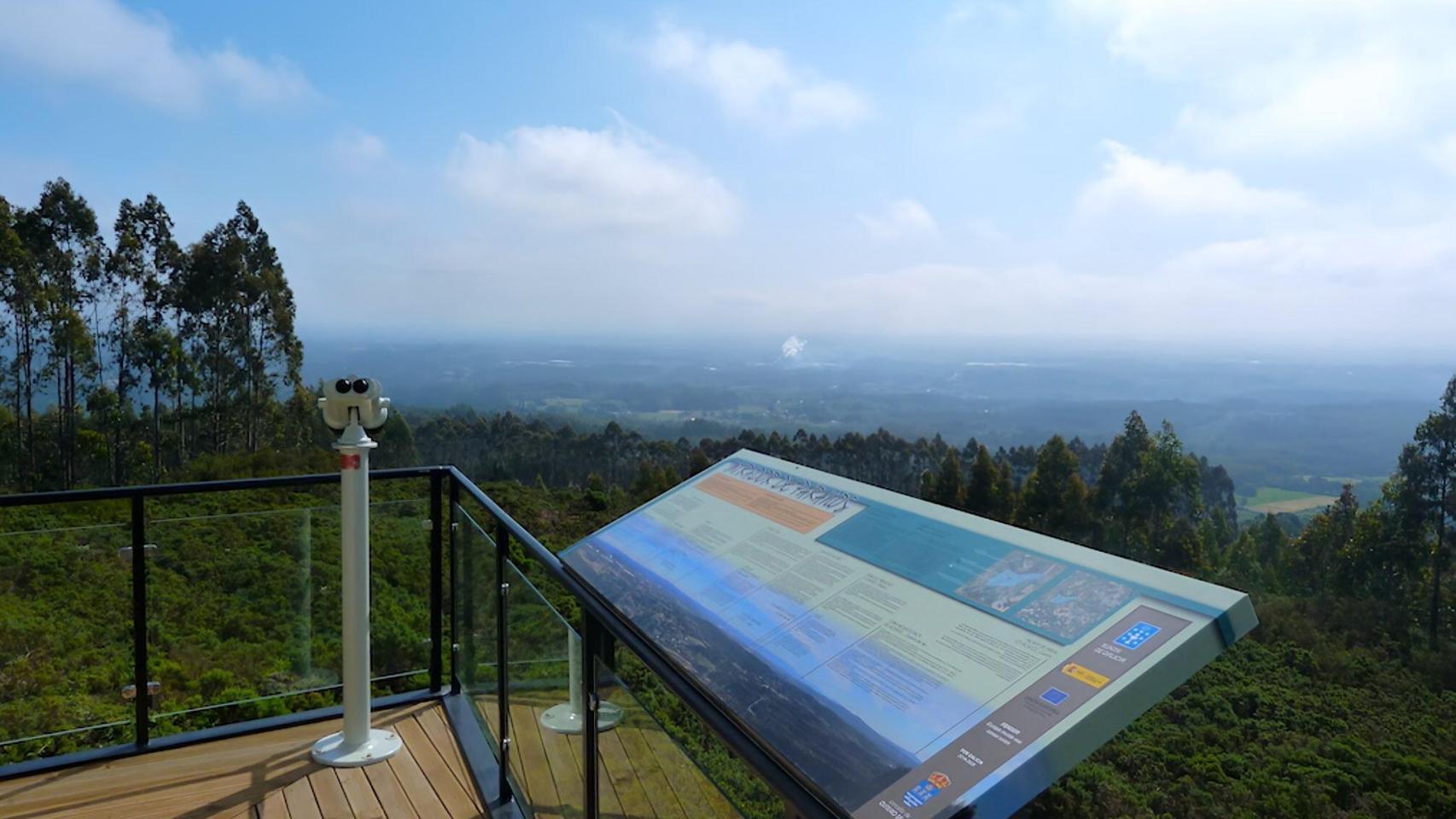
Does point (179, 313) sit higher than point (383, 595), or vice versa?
point (179, 313)

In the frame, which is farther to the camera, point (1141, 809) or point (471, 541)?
point (1141, 809)

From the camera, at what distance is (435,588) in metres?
3.74

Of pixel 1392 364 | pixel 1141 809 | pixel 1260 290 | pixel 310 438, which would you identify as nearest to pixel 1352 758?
pixel 1141 809

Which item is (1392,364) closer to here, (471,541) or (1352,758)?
(1352,758)

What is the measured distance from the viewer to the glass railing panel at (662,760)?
1.33m

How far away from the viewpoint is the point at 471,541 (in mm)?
3154

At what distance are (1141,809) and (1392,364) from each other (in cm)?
1232

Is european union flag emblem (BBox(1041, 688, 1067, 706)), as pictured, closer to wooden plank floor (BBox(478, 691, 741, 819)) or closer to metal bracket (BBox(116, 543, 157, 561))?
wooden plank floor (BBox(478, 691, 741, 819))

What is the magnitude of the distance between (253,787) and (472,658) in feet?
2.61

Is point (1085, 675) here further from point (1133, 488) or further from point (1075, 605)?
point (1133, 488)

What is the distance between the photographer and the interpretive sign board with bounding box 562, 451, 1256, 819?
3.88 feet

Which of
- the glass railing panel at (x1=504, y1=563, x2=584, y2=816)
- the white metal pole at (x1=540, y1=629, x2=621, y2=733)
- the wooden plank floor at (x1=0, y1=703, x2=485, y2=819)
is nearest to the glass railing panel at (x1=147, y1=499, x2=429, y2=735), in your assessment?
the wooden plank floor at (x1=0, y1=703, x2=485, y2=819)

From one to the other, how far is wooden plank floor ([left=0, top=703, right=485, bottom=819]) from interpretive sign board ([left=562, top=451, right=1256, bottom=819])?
1.28 meters

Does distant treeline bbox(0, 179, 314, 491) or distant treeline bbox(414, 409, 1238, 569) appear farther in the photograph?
distant treeline bbox(414, 409, 1238, 569)
